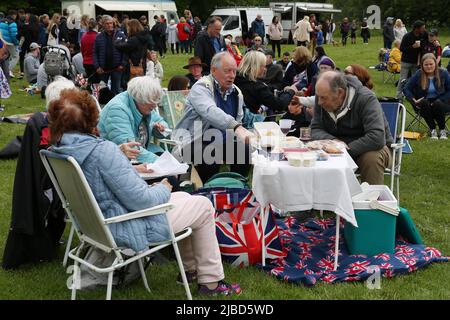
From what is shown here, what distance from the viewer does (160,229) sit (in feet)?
10.6

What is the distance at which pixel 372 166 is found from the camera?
4719 mm

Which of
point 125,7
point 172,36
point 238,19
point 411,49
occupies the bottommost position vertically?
point 172,36

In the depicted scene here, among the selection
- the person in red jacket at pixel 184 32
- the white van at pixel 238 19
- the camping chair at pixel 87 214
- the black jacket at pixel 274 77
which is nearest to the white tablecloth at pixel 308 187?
the camping chair at pixel 87 214

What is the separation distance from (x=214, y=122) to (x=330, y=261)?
1.57 metres

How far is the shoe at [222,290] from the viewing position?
11.6 feet

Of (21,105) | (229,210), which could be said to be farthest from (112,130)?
(21,105)

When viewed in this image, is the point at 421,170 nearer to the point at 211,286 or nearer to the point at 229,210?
the point at 229,210

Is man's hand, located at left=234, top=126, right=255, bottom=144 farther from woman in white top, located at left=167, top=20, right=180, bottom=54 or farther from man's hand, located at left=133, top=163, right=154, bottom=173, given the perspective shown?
woman in white top, located at left=167, top=20, right=180, bottom=54

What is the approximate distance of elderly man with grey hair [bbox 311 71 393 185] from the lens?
15.1ft

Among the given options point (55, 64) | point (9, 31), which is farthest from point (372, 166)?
point (9, 31)

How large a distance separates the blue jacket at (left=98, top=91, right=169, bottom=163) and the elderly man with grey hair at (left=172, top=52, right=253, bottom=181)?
0.73 m

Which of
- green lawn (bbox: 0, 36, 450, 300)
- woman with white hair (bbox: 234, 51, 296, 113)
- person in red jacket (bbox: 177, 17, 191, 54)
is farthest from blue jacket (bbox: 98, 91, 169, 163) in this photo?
person in red jacket (bbox: 177, 17, 191, 54)

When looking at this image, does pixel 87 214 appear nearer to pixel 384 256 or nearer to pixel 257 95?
pixel 384 256
